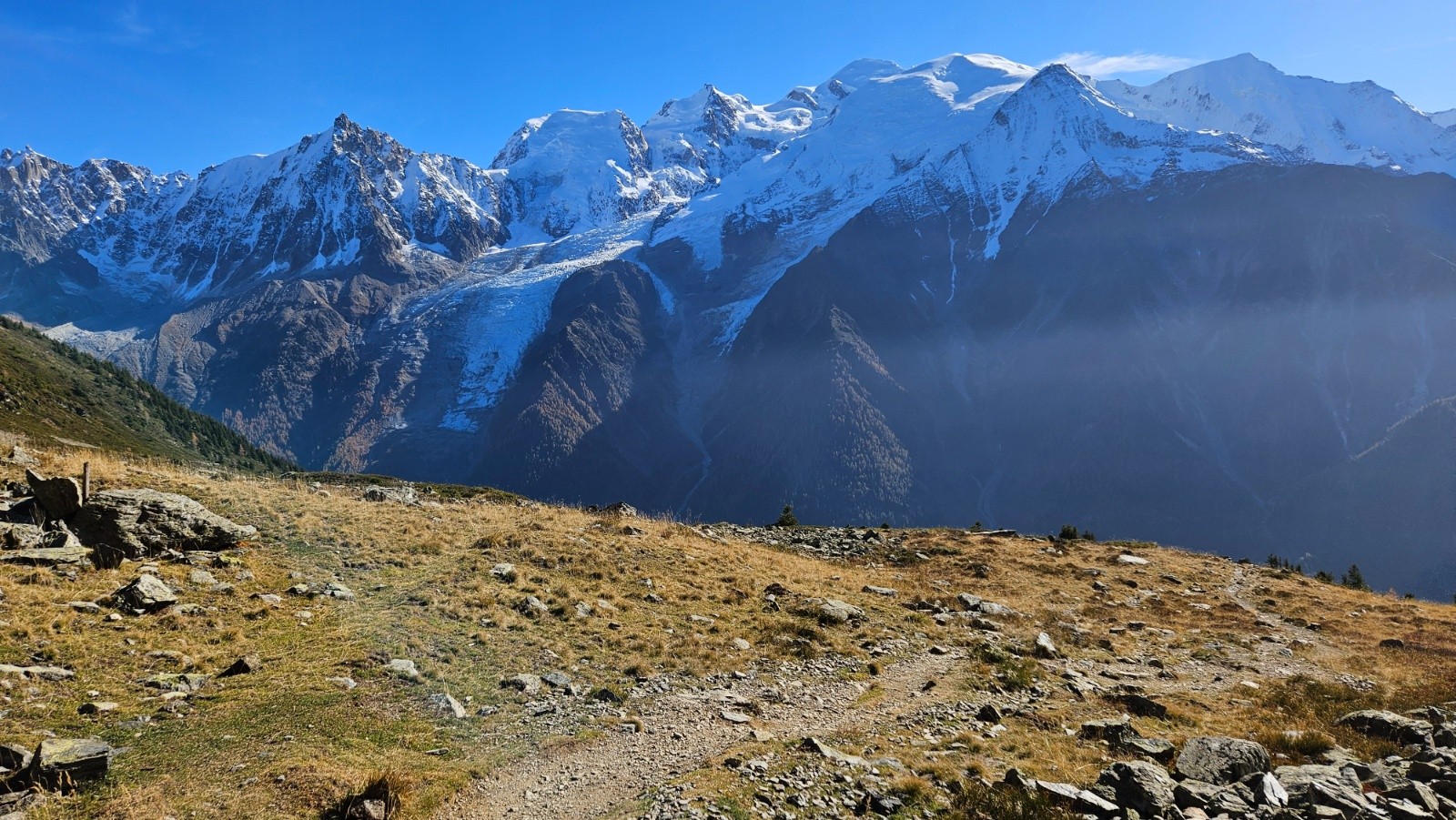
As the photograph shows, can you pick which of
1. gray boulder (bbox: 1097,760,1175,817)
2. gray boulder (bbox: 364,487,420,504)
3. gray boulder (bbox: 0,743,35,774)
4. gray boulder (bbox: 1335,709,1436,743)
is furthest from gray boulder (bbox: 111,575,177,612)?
gray boulder (bbox: 1335,709,1436,743)

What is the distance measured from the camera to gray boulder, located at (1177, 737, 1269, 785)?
42.7 ft

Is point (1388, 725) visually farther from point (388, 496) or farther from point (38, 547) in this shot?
point (388, 496)

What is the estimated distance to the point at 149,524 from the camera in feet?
66.6

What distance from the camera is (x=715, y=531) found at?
1564 inches

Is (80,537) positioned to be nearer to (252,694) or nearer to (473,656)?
(252,694)

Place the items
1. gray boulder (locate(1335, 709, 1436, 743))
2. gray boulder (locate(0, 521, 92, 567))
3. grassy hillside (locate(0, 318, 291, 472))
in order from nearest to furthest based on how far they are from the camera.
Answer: gray boulder (locate(1335, 709, 1436, 743))
gray boulder (locate(0, 521, 92, 567))
grassy hillside (locate(0, 318, 291, 472))

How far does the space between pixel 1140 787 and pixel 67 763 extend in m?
17.0

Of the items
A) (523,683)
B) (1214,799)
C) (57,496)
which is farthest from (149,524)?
(1214,799)

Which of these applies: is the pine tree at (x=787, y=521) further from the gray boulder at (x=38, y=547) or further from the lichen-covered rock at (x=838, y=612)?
the gray boulder at (x=38, y=547)

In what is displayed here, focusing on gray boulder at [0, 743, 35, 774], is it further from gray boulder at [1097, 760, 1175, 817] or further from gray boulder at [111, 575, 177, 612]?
gray boulder at [1097, 760, 1175, 817]

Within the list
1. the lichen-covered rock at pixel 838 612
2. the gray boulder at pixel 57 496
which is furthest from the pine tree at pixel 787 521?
the gray boulder at pixel 57 496

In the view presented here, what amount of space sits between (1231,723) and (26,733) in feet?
81.0

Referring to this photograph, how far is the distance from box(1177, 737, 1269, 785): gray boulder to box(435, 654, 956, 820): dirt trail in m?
5.87

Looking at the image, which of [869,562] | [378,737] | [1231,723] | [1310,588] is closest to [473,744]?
[378,737]
